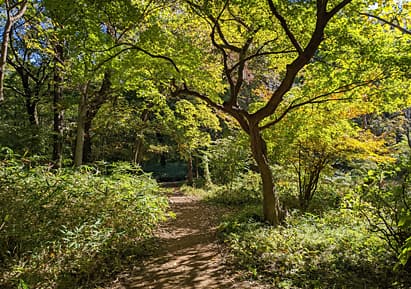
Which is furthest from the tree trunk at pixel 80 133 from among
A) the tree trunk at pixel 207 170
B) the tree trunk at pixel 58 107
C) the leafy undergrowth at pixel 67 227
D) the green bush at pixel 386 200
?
the green bush at pixel 386 200

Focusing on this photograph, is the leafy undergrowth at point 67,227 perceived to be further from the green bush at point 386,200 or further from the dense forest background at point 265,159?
the green bush at point 386,200

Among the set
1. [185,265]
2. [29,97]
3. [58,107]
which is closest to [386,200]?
[185,265]

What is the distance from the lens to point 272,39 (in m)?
A: 6.17

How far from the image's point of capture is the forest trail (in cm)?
367

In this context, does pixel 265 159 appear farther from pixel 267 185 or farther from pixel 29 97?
pixel 29 97

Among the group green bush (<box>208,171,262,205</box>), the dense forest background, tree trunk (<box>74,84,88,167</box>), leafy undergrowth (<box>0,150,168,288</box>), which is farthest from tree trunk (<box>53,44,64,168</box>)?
green bush (<box>208,171,262,205</box>)

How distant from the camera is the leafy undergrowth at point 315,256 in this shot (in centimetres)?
364

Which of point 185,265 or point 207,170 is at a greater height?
point 207,170

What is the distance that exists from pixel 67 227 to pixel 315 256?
151 inches

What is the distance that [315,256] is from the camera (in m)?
4.22

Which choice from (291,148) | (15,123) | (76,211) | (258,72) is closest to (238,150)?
(258,72)

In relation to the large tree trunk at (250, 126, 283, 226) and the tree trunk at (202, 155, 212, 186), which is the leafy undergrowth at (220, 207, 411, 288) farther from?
the tree trunk at (202, 155, 212, 186)

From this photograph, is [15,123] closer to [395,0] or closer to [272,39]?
[272,39]

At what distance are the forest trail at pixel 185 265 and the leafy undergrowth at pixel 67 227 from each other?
1.15 feet
